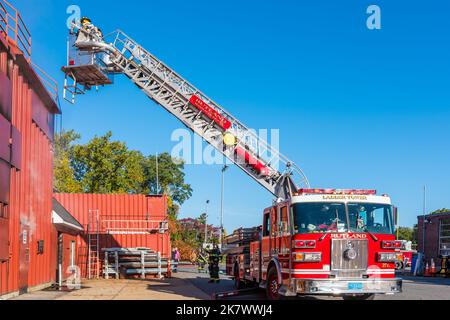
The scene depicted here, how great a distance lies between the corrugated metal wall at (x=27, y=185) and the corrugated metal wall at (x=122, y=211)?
10.1 metres

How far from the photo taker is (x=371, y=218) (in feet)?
47.8

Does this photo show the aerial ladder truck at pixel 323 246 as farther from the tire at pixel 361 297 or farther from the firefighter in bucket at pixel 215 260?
the firefighter in bucket at pixel 215 260

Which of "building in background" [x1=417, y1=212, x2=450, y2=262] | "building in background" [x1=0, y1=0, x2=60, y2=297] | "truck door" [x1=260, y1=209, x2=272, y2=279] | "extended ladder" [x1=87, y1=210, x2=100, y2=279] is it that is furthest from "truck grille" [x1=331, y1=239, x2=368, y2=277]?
"building in background" [x1=417, y1=212, x2=450, y2=262]

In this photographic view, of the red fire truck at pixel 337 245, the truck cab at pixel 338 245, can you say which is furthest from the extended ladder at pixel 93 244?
the truck cab at pixel 338 245

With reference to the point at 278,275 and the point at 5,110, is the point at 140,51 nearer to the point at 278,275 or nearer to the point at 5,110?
the point at 5,110

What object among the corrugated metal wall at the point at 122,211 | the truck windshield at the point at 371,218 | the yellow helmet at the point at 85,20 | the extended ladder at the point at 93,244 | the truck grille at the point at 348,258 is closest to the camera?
the truck grille at the point at 348,258

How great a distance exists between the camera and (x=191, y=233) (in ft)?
269

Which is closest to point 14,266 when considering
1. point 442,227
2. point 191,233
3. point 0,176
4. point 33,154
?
point 0,176

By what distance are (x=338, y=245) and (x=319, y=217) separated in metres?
0.78

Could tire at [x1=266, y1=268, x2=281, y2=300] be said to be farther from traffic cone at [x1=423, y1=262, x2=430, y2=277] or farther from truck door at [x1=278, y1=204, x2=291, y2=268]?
traffic cone at [x1=423, y1=262, x2=430, y2=277]

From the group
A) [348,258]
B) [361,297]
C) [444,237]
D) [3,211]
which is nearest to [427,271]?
[444,237]

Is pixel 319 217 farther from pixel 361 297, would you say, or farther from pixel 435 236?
pixel 435 236

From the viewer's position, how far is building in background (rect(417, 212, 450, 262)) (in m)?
37.3

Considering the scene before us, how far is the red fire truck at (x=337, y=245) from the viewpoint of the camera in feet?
45.6
